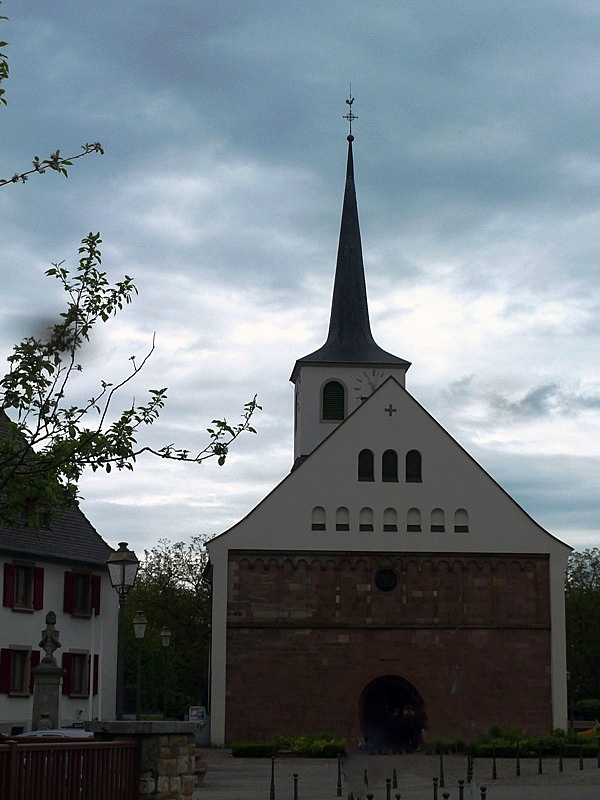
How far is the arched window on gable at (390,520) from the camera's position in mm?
46688

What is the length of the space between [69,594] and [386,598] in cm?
1091

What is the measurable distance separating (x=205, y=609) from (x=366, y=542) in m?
33.7

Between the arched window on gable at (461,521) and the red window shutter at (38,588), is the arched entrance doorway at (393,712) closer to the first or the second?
the arched window on gable at (461,521)

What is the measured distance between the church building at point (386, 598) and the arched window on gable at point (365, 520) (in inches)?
1.4

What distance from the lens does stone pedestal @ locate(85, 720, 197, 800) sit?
14.7 meters

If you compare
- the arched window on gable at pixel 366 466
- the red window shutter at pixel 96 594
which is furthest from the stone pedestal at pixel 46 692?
the arched window on gable at pixel 366 466

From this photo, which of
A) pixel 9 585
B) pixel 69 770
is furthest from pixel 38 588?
pixel 69 770

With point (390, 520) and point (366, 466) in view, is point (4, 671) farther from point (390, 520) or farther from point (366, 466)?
point (366, 466)

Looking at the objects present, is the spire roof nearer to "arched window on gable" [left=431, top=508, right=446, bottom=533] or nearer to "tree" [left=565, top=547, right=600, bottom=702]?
"arched window on gable" [left=431, top=508, right=446, bottom=533]

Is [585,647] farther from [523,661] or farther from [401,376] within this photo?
[523,661]

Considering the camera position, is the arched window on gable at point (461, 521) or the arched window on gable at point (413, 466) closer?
the arched window on gable at point (461, 521)

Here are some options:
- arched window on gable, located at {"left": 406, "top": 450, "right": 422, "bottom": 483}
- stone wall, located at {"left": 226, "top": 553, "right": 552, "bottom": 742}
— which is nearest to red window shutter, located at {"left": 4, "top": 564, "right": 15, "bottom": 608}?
stone wall, located at {"left": 226, "top": 553, "right": 552, "bottom": 742}

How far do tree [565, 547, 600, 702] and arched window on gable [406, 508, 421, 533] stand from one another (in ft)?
119

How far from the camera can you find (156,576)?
3282 inches
